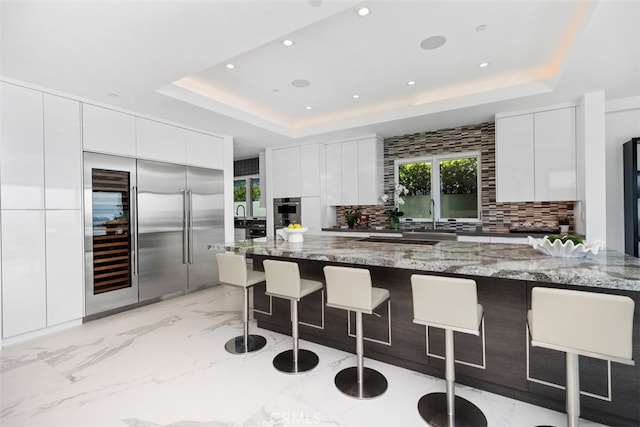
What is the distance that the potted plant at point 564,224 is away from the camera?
153 inches

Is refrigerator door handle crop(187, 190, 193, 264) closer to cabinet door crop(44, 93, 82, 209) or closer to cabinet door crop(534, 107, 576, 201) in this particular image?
cabinet door crop(44, 93, 82, 209)

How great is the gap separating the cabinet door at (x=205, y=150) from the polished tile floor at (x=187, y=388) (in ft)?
8.51

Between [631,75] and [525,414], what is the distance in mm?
3427

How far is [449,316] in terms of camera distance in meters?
1.70

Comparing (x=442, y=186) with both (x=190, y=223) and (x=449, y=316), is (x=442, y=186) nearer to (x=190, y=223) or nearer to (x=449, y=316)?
(x=449, y=316)

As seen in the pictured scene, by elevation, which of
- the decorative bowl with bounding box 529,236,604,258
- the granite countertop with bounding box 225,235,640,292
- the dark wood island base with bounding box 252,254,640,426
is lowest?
the dark wood island base with bounding box 252,254,640,426

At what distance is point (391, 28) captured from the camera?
246 centimetres

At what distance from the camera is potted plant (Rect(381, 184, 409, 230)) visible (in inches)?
199

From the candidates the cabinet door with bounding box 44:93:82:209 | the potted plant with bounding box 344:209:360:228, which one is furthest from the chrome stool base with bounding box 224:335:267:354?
the potted plant with bounding box 344:209:360:228

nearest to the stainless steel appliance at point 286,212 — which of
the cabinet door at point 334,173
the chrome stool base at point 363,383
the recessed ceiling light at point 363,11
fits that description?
the cabinet door at point 334,173

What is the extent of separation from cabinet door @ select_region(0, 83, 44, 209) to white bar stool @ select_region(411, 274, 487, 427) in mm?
3797

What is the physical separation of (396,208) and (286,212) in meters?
2.18

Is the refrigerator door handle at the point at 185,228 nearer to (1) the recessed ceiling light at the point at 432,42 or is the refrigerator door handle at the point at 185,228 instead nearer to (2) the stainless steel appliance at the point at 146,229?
(2) the stainless steel appliance at the point at 146,229

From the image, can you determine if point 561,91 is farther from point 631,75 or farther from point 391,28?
point 391,28
